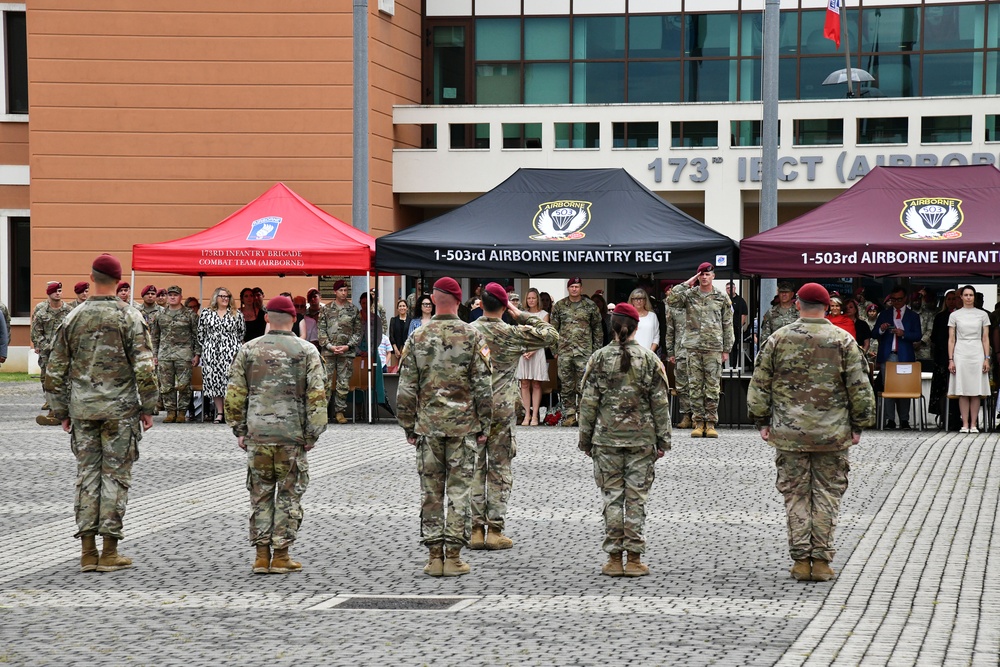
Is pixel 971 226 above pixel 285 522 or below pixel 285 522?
above

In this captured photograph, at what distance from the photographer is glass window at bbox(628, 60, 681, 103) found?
110 feet

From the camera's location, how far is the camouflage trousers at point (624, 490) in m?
8.45

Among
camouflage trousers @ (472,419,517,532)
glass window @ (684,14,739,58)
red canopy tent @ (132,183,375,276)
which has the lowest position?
camouflage trousers @ (472,419,517,532)

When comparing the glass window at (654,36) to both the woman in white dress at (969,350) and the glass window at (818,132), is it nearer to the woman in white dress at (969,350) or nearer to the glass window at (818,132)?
the glass window at (818,132)

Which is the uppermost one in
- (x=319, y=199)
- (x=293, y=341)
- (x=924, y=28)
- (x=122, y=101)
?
(x=924, y=28)

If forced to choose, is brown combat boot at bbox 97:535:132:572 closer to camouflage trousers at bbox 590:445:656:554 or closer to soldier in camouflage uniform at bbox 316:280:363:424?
camouflage trousers at bbox 590:445:656:554

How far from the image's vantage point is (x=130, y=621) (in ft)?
23.3

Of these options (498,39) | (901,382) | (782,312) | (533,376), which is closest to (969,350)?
(901,382)

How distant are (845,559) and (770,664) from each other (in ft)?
9.49

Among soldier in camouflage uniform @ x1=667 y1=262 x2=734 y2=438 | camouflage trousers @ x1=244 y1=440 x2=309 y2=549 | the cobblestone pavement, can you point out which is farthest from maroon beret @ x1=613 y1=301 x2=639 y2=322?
soldier in camouflage uniform @ x1=667 y1=262 x2=734 y2=438

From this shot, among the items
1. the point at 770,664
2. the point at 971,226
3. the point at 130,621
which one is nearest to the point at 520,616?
the point at 770,664

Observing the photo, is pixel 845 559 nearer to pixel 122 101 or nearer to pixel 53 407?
pixel 53 407

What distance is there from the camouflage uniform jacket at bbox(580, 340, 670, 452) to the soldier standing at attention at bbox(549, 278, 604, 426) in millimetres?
9204

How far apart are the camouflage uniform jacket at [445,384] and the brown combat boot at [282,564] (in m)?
1.06
